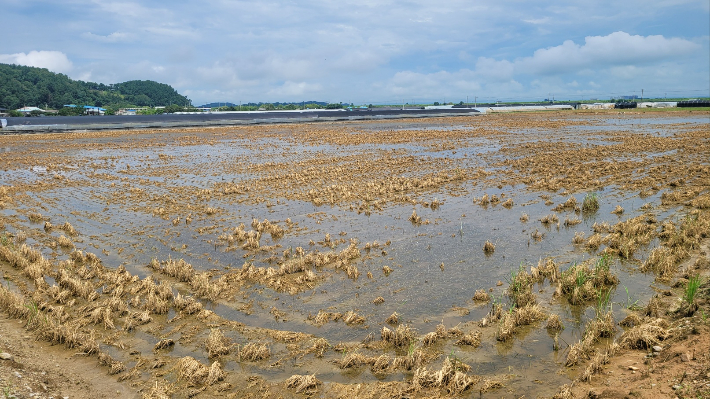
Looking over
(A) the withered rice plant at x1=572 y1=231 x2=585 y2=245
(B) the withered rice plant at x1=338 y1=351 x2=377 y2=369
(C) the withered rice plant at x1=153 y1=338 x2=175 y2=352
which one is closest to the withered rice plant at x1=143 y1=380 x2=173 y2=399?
(C) the withered rice plant at x1=153 y1=338 x2=175 y2=352

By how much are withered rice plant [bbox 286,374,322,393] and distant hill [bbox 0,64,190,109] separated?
13123cm

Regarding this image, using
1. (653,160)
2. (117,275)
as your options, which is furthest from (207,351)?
(653,160)

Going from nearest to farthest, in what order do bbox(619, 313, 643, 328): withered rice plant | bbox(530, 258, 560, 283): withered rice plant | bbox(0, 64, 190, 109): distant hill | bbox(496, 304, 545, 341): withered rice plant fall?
bbox(496, 304, 545, 341): withered rice plant, bbox(619, 313, 643, 328): withered rice plant, bbox(530, 258, 560, 283): withered rice plant, bbox(0, 64, 190, 109): distant hill

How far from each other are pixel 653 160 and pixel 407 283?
71.1ft

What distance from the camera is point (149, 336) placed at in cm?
675

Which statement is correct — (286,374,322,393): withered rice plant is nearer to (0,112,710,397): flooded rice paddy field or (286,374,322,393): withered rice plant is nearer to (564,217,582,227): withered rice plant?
(0,112,710,397): flooded rice paddy field

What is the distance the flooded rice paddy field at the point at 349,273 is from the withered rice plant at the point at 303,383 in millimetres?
16

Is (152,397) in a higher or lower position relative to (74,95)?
lower

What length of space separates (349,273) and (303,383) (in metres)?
3.64

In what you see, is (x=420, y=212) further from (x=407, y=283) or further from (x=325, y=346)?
(x=325, y=346)

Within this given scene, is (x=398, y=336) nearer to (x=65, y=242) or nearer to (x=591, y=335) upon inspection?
(x=591, y=335)

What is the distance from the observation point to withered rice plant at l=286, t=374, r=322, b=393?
5.36 meters

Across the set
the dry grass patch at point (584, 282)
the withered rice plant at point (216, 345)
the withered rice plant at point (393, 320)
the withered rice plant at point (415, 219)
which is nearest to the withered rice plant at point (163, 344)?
the withered rice plant at point (216, 345)

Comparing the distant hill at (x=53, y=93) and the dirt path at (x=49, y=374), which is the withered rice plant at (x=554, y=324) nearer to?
the dirt path at (x=49, y=374)
